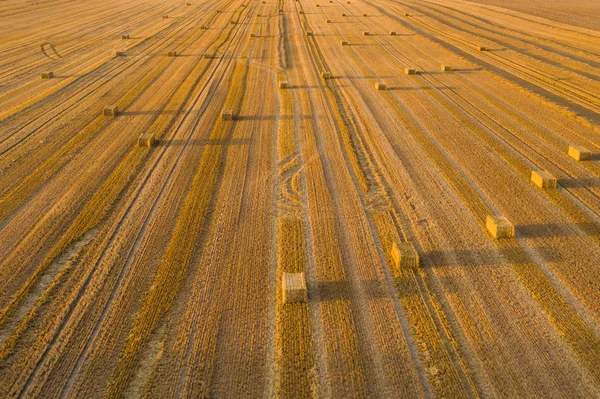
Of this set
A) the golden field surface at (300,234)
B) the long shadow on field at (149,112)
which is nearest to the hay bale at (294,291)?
the golden field surface at (300,234)

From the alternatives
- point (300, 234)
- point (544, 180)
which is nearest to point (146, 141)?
point (300, 234)

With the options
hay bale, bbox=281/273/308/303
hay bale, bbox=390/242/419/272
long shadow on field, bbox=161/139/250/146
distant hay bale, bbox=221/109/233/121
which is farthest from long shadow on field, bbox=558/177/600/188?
distant hay bale, bbox=221/109/233/121

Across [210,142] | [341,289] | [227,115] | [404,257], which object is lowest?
[341,289]

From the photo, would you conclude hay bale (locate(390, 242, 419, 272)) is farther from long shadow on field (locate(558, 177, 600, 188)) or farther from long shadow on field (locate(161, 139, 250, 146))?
long shadow on field (locate(161, 139, 250, 146))

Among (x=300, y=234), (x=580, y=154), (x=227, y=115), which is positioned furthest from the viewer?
(x=227, y=115)

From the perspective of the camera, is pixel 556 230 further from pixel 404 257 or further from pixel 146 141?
pixel 146 141

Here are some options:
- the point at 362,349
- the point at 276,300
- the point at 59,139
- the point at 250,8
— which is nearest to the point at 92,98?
the point at 59,139
